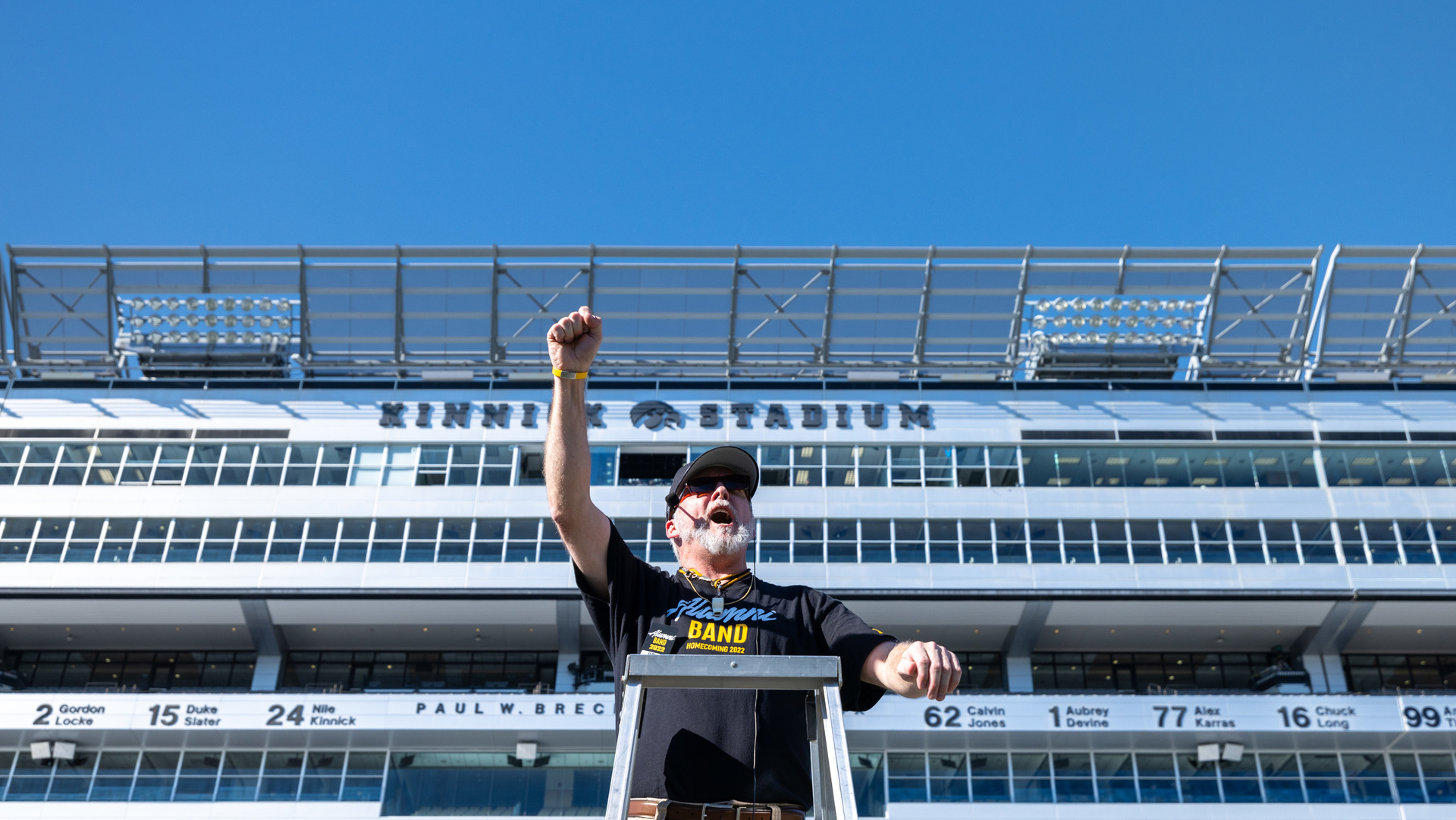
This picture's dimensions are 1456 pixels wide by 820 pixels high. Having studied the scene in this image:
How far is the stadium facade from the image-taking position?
33000mm

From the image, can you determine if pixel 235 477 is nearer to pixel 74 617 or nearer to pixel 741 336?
pixel 74 617

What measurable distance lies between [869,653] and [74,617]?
131 ft

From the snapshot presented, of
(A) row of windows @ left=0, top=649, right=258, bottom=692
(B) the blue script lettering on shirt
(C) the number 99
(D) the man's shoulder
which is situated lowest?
(B) the blue script lettering on shirt

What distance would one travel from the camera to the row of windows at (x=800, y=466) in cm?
3625

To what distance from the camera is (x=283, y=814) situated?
3183 centimetres

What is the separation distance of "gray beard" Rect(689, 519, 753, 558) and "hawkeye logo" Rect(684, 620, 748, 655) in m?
0.38

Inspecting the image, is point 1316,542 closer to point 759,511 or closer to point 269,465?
point 759,511

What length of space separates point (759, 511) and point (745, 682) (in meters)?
32.3

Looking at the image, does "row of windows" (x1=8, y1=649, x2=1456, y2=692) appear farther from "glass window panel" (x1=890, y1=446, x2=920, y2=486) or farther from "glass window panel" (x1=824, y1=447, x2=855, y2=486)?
"glass window panel" (x1=824, y1=447, x2=855, y2=486)

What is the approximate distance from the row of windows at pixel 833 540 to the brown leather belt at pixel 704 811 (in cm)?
3160

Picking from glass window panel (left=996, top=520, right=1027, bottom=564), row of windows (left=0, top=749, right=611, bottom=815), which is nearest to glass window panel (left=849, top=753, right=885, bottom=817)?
row of windows (left=0, top=749, right=611, bottom=815)

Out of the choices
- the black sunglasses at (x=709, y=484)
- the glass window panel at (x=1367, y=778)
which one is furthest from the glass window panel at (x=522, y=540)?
the black sunglasses at (x=709, y=484)

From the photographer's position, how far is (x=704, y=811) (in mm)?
3410

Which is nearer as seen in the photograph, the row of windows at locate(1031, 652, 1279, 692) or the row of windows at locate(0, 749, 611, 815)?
the row of windows at locate(0, 749, 611, 815)
